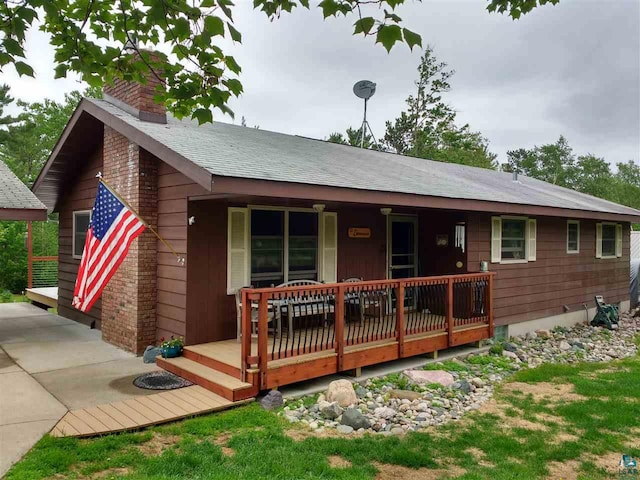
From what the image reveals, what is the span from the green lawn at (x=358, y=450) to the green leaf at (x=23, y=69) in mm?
2773

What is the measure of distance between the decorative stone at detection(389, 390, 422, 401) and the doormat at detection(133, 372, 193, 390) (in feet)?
7.55

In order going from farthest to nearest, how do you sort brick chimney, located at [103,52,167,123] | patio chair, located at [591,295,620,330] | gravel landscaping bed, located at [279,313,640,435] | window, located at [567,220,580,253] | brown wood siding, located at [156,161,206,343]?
window, located at [567,220,580,253]
patio chair, located at [591,295,620,330]
brick chimney, located at [103,52,167,123]
brown wood siding, located at [156,161,206,343]
gravel landscaping bed, located at [279,313,640,435]

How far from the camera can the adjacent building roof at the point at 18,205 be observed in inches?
262

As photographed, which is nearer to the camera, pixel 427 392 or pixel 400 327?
pixel 427 392

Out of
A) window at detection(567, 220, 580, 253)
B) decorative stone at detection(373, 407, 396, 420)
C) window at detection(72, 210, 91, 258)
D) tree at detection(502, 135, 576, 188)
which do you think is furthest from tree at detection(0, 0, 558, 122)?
tree at detection(502, 135, 576, 188)

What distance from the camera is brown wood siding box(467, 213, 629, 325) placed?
8.50 m

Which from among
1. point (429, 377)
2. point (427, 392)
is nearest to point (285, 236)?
point (429, 377)

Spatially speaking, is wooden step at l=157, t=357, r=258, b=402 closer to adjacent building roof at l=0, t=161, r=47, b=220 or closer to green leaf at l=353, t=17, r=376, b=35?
adjacent building roof at l=0, t=161, r=47, b=220

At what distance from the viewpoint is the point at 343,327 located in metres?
5.52

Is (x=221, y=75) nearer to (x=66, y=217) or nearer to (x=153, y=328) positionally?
(x=153, y=328)

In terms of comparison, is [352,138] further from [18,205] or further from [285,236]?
[18,205]

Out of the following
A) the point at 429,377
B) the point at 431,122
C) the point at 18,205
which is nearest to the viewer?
the point at 429,377

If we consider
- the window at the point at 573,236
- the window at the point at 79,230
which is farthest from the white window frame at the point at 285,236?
the window at the point at 573,236

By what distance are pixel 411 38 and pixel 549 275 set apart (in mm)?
8395
